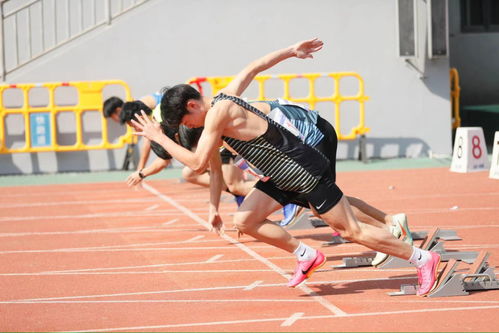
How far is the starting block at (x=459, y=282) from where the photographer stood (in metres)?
7.50

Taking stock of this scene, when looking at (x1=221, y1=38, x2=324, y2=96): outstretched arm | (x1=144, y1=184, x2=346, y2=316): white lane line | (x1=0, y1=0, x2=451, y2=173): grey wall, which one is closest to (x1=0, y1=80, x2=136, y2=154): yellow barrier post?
(x1=0, y1=0, x2=451, y2=173): grey wall

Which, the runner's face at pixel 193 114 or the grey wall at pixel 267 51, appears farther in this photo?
the grey wall at pixel 267 51

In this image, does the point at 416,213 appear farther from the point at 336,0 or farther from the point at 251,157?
the point at 336,0

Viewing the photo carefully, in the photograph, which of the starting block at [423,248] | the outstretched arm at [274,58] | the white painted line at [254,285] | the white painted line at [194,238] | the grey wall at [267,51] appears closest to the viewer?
the white painted line at [254,285]

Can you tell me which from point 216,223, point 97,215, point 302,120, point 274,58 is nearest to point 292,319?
point 216,223

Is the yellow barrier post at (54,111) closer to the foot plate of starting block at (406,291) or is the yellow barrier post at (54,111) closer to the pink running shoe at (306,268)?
the pink running shoe at (306,268)

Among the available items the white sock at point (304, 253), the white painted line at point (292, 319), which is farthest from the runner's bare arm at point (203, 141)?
the white painted line at point (292, 319)

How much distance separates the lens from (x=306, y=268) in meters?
7.67

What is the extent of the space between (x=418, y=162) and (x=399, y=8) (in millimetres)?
2801

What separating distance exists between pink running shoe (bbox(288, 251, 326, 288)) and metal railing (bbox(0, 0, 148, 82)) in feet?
39.7

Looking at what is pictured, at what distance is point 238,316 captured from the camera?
7.03 m

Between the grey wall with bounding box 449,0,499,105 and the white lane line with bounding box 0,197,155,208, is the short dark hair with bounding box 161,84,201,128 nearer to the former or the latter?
the white lane line with bounding box 0,197,155,208

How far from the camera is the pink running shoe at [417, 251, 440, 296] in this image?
7443 millimetres

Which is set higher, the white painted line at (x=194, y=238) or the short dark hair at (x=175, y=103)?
the short dark hair at (x=175, y=103)
